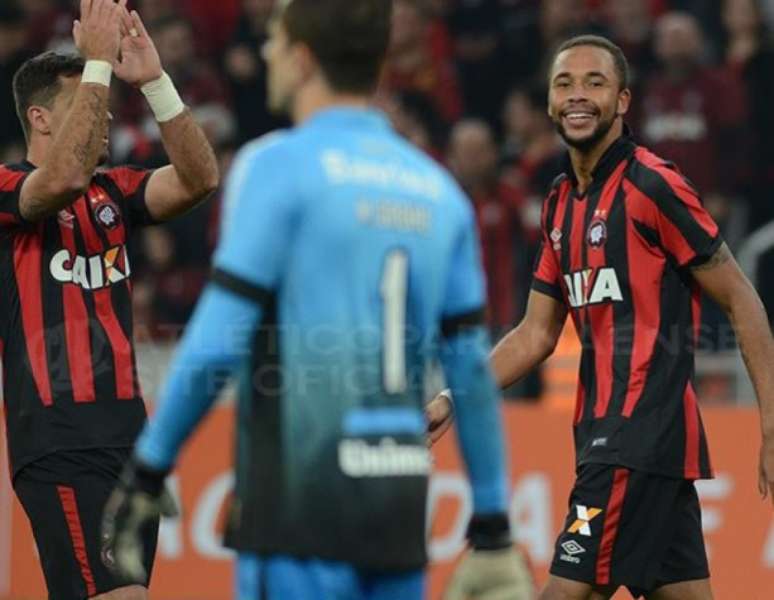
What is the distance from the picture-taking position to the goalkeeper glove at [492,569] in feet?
15.1

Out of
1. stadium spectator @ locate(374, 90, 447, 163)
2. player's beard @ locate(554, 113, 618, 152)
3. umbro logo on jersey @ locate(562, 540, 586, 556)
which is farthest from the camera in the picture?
stadium spectator @ locate(374, 90, 447, 163)

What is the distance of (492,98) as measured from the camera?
551 inches

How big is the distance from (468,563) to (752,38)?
8.87m

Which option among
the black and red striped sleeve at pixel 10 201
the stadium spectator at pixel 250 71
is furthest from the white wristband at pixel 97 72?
the stadium spectator at pixel 250 71

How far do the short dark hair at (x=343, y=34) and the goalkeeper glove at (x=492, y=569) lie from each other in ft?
3.80

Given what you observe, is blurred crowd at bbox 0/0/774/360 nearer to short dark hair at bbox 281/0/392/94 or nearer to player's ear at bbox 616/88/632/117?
Answer: player's ear at bbox 616/88/632/117

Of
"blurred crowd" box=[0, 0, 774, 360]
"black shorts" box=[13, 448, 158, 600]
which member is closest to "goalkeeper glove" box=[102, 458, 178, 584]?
"black shorts" box=[13, 448, 158, 600]

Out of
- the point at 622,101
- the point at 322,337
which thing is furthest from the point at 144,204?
the point at 322,337

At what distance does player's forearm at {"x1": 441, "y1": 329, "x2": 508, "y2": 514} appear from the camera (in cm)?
463

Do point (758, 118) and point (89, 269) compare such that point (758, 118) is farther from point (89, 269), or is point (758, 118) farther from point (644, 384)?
point (89, 269)

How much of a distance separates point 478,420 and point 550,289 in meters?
2.51

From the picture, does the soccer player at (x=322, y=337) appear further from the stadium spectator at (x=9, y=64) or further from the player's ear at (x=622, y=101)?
the stadium spectator at (x=9, y=64)

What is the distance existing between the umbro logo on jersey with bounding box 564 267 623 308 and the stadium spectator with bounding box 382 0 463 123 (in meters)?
6.98

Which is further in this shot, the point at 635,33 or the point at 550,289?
the point at 635,33
